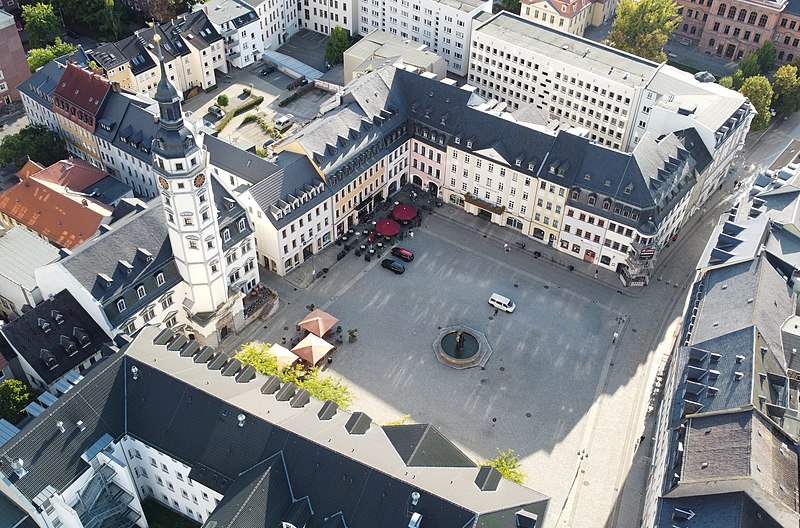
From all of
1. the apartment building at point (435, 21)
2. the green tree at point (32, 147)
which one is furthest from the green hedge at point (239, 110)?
the apartment building at point (435, 21)

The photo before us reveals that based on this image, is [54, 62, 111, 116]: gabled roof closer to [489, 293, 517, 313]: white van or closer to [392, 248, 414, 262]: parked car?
[392, 248, 414, 262]: parked car

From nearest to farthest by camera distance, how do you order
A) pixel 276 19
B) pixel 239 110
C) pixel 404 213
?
pixel 404 213
pixel 239 110
pixel 276 19

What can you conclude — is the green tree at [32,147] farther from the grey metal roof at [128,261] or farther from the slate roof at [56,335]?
the slate roof at [56,335]

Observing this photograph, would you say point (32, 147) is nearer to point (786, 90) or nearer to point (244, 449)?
point (244, 449)

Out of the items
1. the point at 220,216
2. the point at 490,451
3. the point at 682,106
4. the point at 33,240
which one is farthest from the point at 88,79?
the point at 682,106

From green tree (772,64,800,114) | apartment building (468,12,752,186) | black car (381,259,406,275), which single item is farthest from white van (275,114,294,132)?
green tree (772,64,800,114)

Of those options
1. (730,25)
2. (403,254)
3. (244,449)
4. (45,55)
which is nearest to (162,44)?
(45,55)
